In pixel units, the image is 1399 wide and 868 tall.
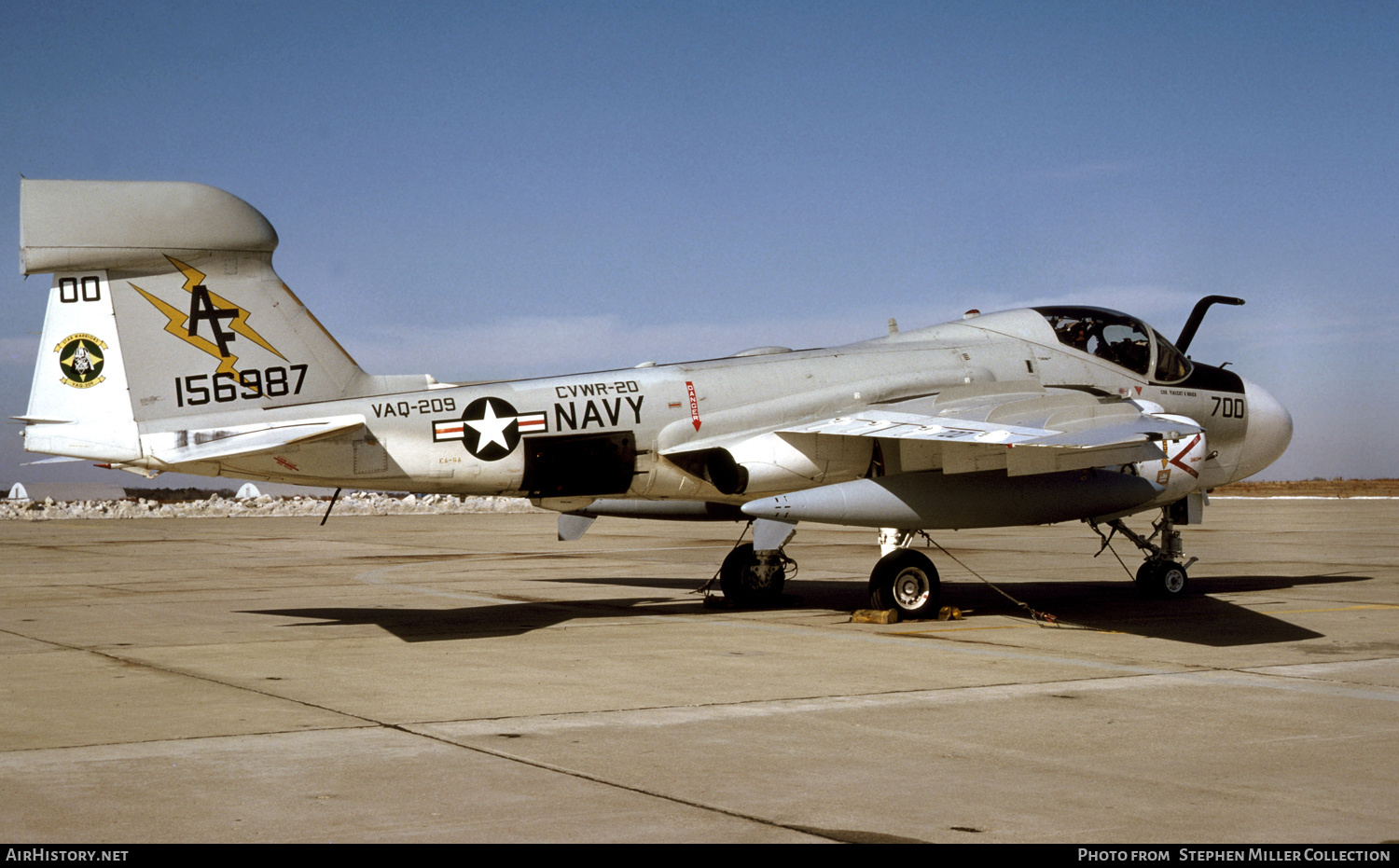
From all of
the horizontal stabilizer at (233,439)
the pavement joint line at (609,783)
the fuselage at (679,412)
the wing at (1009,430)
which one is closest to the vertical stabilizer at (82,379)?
the horizontal stabilizer at (233,439)

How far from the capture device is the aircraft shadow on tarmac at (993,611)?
42.7ft

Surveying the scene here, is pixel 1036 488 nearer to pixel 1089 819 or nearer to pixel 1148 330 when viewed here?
pixel 1148 330

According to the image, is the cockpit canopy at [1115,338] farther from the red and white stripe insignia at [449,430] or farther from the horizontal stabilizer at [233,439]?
the horizontal stabilizer at [233,439]

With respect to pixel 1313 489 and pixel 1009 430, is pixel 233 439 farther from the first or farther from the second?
pixel 1313 489

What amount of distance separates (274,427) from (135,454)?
126 centimetres

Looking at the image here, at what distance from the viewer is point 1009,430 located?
12633 mm

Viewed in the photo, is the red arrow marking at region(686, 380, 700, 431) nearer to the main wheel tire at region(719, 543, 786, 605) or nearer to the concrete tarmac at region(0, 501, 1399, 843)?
the concrete tarmac at region(0, 501, 1399, 843)

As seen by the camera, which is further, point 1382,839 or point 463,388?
point 463,388

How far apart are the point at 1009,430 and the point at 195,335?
321 inches

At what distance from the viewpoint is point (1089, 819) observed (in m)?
5.58

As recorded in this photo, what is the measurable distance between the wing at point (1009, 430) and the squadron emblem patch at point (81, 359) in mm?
7101

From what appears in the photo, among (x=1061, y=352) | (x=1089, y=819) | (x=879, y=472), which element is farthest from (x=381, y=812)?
(x=1061, y=352)

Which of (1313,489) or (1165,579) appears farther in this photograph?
(1313,489)

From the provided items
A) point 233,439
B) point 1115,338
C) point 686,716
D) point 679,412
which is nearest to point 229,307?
point 233,439
